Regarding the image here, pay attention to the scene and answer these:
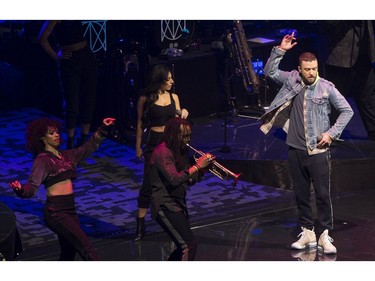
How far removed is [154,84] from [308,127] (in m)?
1.36

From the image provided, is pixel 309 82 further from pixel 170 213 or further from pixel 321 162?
pixel 170 213

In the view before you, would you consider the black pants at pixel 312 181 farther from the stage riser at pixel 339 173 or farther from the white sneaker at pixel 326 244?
the stage riser at pixel 339 173

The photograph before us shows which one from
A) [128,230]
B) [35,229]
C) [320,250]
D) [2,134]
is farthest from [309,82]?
[2,134]

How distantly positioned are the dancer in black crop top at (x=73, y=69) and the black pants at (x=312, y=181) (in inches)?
126

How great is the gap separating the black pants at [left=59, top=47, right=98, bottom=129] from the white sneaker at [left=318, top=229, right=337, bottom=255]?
3.52 m

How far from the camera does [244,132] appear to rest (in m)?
12.0

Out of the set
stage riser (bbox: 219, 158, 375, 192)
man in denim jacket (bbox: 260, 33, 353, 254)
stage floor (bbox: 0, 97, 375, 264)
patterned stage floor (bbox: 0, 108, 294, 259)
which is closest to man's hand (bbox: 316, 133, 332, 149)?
man in denim jacket (bbox: 260, 33, 353, 254)

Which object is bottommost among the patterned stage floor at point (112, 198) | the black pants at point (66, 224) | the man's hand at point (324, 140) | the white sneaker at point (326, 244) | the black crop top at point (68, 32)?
the white sneaker at point (326, 244)

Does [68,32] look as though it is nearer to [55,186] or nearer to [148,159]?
[148,159]

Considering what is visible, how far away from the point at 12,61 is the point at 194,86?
261 cm

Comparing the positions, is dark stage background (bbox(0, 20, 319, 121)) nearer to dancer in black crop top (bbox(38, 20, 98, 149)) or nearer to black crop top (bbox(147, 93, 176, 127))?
dancer in black crop top (bbox(38, 20, 98, 149))

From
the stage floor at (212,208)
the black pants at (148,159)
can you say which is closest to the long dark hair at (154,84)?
the black pants at (148,159)

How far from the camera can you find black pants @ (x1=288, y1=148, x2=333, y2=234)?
8.95 m

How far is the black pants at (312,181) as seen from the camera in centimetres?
895
